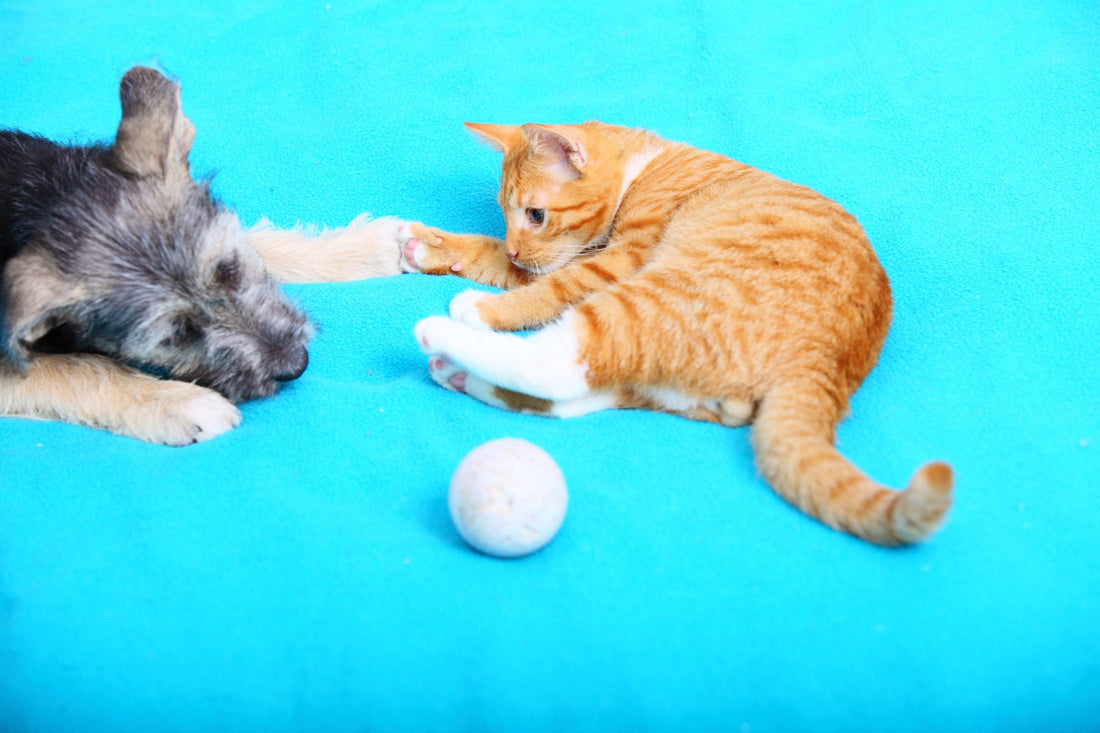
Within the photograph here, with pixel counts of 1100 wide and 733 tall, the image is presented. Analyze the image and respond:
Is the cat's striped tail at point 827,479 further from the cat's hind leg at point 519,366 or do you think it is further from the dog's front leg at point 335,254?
the dog's front leg at point 335,254

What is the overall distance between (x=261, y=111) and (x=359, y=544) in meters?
2.78

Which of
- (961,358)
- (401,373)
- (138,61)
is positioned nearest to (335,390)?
(401,373)

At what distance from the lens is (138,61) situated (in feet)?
14.1

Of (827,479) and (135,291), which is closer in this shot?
(827,479)

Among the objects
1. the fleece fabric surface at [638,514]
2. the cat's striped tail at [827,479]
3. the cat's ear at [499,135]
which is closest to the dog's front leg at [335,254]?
the fleece fabric surface at [638,514]

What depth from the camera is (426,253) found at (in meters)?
3.37

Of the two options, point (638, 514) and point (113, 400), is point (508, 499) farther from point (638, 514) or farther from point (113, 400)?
point (113, 400)

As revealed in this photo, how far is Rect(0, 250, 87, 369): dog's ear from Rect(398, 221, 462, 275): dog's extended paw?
1.23m

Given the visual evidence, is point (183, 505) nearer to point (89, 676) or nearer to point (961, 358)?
point (89, 676)

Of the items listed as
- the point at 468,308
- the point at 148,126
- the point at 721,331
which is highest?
the point at 148,126

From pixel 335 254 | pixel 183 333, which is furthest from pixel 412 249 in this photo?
pixel 183 333

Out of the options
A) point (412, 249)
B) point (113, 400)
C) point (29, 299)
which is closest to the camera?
point (29, 299)

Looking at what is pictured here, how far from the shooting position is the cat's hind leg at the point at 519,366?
94.4 inches

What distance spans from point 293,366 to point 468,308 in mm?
589
